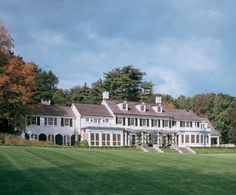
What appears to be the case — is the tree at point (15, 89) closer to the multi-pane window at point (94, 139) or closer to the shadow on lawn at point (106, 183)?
the multi-pane window at point (94, 139)

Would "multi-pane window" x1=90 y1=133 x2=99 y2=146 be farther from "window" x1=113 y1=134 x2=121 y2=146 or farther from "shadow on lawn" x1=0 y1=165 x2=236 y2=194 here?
"shadow on lawn" x1=0 y1=165 x2=236 y2=194

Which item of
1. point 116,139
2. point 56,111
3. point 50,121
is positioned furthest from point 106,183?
point 116,139

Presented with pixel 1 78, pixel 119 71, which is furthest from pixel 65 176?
pixel 119 71

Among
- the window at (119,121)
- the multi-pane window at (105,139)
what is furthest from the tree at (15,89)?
the window at (119,121)

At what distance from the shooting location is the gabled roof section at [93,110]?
6144cm

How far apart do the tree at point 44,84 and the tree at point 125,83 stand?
10654 millimetres

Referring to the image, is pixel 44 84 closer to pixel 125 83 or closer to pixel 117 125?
pixel 125 83

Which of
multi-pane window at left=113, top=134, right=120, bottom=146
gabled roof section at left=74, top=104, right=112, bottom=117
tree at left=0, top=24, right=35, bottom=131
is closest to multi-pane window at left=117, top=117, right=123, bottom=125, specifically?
gabled roof section at left=74, top=104, right=112, bottom=117

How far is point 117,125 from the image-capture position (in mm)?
63344

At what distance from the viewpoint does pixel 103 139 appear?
61375 millimetres

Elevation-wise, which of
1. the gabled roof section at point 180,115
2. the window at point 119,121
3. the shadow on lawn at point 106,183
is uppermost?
the gabled roof section at point 180,115

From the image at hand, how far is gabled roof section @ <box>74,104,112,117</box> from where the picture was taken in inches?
2419

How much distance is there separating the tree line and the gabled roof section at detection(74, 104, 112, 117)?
6020 millimetres

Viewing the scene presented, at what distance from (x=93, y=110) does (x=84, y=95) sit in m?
19.8
